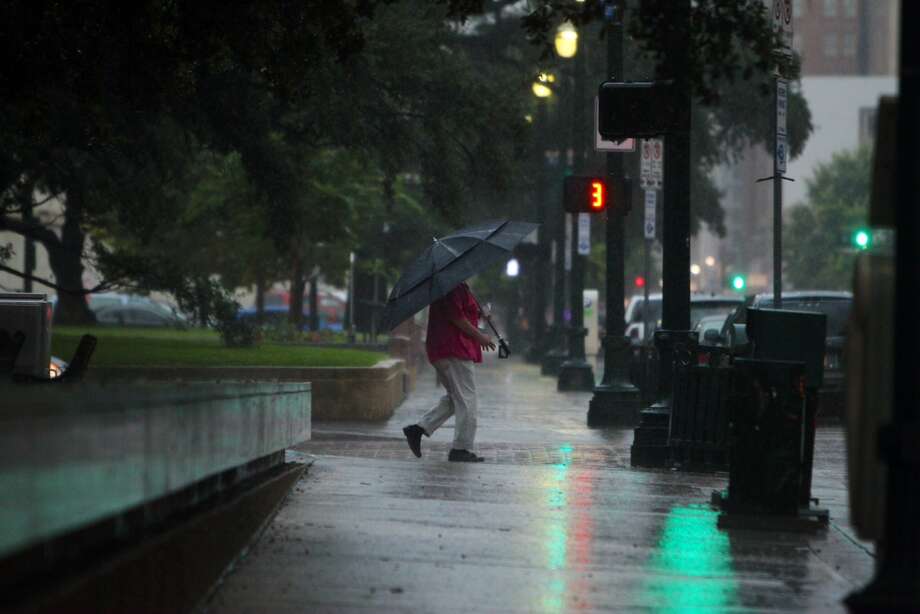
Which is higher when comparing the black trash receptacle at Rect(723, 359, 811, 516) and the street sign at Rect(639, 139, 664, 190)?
the street sign at Rect(639, 139, 664, 190)

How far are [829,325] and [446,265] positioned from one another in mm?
8343

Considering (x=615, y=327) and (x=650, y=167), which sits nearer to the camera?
(x=615, y=327)

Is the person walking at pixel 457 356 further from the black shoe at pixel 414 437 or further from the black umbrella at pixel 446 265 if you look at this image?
the black umbrella at pixel 446 265

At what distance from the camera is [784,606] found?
7.40m

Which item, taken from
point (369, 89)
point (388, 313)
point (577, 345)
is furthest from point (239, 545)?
point (577, 345)

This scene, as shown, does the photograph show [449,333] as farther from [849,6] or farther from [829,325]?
[849,6]

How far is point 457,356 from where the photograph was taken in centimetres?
1397

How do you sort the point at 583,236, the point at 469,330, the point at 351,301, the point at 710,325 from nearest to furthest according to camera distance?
the point at 469,330
the point at 710,325
the point at 583,236
the point at 351,301

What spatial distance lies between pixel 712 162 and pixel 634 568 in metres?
45.2

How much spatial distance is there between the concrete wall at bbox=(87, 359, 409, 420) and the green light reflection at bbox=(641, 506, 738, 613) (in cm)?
887

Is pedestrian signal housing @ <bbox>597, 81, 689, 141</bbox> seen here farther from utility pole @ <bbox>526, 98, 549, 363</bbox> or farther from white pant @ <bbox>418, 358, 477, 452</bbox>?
utility pole @ <bbox>526, 98, 549, 363</bbox>

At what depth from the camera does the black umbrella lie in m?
13.7

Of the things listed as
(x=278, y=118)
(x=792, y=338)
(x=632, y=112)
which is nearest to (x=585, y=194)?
Answer: (x=278, y=118)

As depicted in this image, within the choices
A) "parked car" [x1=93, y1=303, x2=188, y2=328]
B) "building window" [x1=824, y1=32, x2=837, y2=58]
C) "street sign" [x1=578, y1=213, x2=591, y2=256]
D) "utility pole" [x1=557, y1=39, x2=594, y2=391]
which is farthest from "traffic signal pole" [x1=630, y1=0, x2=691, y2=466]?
"building window" [x1=824, y1=32, x2=837, y2=58]
